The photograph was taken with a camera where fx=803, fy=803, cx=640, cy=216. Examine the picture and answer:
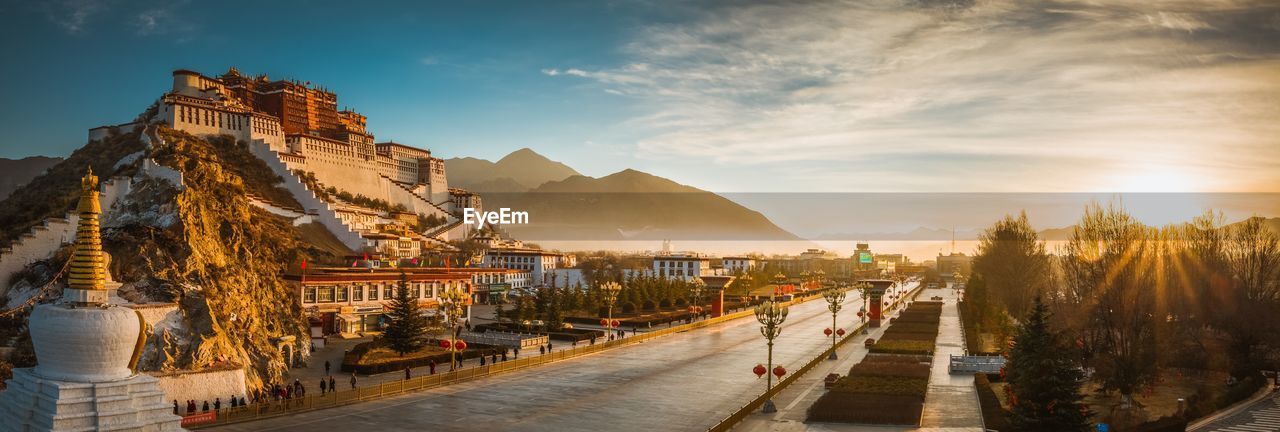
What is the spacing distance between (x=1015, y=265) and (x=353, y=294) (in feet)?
194

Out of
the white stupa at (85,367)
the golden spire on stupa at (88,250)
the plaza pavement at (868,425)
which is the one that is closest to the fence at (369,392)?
the white stupa at (85,367)

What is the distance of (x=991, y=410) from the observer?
103 feet

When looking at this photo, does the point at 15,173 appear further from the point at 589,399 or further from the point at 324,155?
the point at 589,399

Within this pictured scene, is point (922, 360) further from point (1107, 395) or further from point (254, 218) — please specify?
point (254, 218)

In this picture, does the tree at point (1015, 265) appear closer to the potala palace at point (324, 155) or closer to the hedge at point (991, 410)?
the hedge at point (991, 410)

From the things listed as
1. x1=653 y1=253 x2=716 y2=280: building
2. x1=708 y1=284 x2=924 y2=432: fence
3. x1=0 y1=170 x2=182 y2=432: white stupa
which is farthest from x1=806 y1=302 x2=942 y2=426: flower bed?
x1=653 y1=253 x2=716 y2=280: building

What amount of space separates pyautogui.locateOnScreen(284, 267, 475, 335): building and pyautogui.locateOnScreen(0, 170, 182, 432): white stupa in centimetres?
3207

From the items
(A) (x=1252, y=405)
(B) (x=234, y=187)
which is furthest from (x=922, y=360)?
(B) (x=234, y=187)

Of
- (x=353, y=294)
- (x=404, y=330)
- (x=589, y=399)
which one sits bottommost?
(x=589, y=399)

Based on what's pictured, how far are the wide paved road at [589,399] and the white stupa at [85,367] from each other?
9.41 m

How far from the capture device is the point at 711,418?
104 feet

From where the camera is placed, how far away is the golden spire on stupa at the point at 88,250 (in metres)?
18.8

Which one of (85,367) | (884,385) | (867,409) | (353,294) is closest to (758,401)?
(867,409)

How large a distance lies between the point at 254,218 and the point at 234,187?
18.8ft
